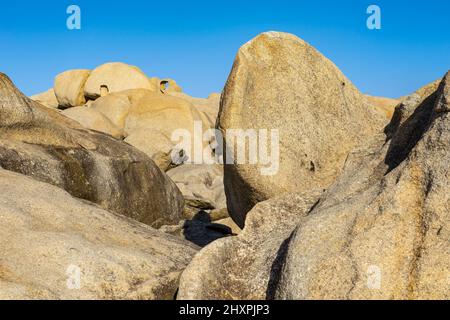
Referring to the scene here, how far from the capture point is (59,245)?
6.86m

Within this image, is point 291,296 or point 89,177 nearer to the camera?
point 291,296

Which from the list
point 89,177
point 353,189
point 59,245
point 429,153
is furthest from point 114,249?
point 89,177

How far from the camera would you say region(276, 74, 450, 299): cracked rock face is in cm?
548

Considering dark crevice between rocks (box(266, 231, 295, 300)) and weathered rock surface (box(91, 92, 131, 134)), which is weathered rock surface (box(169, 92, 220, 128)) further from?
dark crevice between rocks (box(266, 231, 295, 300))

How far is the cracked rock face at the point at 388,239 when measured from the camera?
5477 millimetres

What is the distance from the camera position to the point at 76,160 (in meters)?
12.2

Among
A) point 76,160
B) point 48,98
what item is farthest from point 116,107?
point 76,160

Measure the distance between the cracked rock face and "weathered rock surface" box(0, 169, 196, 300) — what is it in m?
1.76

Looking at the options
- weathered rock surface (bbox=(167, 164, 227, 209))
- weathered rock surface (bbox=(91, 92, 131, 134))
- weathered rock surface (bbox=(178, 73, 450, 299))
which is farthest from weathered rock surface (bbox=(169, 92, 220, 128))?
weathered rock surface (bbox=(178, 73, 450, 299))

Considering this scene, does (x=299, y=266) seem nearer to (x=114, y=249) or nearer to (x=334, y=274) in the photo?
(x=334, y=274)

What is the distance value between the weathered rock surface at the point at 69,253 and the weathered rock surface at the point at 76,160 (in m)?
2.87

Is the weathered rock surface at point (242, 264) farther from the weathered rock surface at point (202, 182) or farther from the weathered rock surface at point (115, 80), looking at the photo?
the weathered rock surface at point (115, 80)

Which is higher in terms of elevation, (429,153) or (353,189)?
(429,153)

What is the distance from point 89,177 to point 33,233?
5.39 meters
